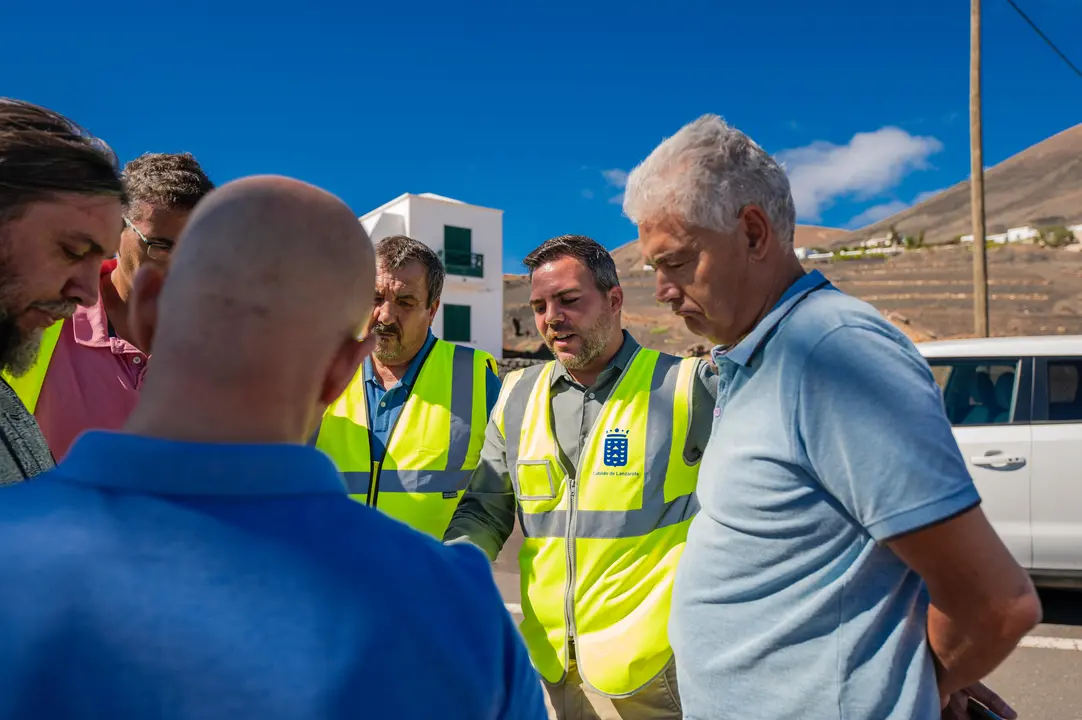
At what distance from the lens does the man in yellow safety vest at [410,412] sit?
249cm

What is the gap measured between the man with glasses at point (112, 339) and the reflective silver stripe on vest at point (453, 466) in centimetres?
58

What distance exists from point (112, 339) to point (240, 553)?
1926 millimetres

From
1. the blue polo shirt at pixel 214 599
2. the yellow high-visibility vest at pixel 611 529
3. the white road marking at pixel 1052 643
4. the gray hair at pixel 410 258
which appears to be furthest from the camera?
the white road marking at pixel 1052 643

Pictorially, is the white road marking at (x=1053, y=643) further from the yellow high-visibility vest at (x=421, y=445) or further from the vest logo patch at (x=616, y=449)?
the yellow high-visibility vest at (x=421, y=445)

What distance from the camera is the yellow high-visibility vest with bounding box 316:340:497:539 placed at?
248 centimetres

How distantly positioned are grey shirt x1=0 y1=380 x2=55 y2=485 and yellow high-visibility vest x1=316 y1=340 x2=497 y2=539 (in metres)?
1.09

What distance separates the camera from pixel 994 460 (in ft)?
15.7

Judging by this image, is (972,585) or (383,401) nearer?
(972,585)

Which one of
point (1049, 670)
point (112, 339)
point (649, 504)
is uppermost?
point (112, 339)

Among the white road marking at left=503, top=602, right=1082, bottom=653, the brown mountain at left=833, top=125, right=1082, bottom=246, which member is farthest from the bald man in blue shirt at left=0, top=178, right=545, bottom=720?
the brown mountain at left=833, top=125, right=1082, bottom=246

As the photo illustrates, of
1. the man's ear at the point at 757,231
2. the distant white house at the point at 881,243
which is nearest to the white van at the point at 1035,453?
the man's ear at the point at 757,231

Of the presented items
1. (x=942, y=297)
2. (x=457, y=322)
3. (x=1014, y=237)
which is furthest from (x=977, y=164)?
(x=1014, y=237)

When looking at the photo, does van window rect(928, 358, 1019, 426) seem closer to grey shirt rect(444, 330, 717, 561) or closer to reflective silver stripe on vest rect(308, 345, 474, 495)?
→ grey shirt rect(444, 330, 717, 561)

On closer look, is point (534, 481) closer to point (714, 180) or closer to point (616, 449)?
point (616, 449)
